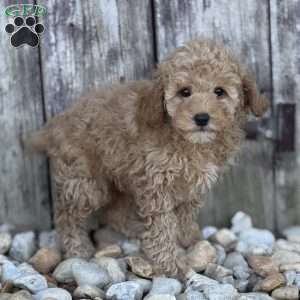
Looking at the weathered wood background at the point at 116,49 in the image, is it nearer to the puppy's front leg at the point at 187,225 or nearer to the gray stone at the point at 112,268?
the puppy's front leg at the point at 187,225

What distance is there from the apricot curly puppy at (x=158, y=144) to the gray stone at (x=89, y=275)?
33cm

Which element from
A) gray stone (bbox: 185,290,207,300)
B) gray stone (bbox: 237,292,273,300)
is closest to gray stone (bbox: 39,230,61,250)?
gray stone (bbox: 185,290,207,300)

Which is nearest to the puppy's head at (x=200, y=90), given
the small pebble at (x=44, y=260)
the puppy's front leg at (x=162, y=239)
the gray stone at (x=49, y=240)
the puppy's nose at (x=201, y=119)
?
the puppy's nose at (x=201, y=119)

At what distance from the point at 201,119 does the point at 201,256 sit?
1.09 m

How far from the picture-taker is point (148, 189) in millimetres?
4027

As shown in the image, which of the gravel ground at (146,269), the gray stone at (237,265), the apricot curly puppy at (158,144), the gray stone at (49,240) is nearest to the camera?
the apricot curly puppy at (158,144)

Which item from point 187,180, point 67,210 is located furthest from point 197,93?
point 67,210

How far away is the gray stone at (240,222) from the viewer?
15.9ft

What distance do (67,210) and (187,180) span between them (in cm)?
90

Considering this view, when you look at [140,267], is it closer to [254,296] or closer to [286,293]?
[254,296]

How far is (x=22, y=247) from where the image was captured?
452 centimetres

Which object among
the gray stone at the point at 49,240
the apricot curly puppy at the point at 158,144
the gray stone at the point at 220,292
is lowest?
the gray stone at the point at 220,292

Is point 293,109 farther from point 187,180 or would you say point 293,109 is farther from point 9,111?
point 9,111

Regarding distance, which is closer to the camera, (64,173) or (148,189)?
(148,189)
